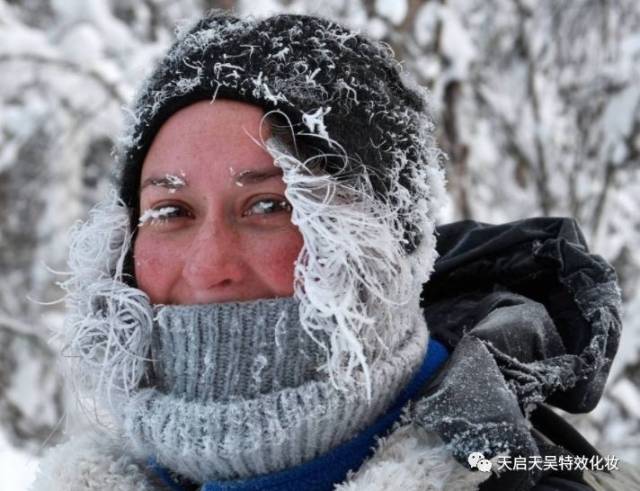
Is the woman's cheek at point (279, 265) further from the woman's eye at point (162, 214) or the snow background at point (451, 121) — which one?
the snow background at point (451, 121)

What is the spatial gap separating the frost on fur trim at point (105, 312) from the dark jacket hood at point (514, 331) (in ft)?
1.86

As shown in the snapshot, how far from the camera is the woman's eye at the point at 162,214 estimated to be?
1.32 metres

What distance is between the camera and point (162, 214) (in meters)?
1.33

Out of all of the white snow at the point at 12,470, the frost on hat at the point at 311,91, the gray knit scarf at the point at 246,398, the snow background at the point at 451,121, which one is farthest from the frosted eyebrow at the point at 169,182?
the white snow at the point at 12,470

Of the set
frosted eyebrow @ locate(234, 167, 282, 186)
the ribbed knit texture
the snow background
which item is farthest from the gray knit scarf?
the snow background

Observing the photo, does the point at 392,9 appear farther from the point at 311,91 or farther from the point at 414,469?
the point at 414,469

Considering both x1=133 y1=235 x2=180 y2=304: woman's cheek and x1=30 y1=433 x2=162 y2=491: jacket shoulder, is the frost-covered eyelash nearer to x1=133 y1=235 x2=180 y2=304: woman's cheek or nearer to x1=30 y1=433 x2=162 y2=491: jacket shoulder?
x1=133 y1=235 x2=180 y2=304: woman's cheek

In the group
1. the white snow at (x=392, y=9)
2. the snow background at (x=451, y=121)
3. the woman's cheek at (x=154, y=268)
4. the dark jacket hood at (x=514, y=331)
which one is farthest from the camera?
the snow background at (x=451, y=121)

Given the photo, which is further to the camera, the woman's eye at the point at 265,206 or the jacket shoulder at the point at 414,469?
the woman's eye at the point at 265,206

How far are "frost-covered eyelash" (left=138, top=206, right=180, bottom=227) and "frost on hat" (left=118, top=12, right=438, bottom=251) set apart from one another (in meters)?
0.15

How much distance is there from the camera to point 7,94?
4.24 metres

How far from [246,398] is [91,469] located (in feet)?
1.41

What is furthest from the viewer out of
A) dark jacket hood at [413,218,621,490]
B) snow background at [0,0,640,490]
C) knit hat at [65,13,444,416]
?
snow background at [0,0,640,490]

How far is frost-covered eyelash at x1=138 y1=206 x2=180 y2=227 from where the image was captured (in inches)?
52.1
